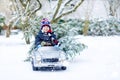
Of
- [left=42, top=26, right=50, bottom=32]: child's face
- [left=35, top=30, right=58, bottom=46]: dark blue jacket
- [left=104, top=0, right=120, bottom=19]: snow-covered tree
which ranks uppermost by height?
[left=42, top=26, right=50, bottom=32]: child's face

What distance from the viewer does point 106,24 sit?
97.8ft

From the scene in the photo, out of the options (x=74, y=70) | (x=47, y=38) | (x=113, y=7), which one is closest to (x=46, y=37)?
(x=47, y=38)

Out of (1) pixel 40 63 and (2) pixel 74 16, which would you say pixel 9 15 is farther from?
(1) pixel 40 63

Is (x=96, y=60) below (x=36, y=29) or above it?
below

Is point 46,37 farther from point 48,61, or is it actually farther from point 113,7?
point 113,7

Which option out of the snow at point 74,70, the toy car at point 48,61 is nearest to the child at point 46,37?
the toy car at point 48,61

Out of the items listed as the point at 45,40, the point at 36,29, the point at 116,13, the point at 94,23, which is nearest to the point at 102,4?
the point at 116,13

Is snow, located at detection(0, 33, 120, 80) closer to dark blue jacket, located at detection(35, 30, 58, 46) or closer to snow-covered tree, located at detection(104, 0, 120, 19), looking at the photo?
dark blue jacket, located at detection(35, 30, 58, 46)

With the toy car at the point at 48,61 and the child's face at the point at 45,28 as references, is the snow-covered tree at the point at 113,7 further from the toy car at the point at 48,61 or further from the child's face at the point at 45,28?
the toy car at the point at 48,61

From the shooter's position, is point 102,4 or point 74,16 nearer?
point 74,16

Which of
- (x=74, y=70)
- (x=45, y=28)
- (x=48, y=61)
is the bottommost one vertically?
(x=74, y=70)

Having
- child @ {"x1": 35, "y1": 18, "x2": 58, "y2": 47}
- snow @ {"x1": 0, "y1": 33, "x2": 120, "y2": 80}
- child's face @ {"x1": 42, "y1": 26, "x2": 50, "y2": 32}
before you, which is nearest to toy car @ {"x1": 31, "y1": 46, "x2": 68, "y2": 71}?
snow @ {"x1": 0, "y1": 33, "x2": 120, "y2": 80}

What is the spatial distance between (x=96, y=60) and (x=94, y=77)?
335 cm

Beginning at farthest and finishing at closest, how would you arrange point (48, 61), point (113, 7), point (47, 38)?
1. point (113, 7)
2. point (47, 38)
3. point (48, 61)
